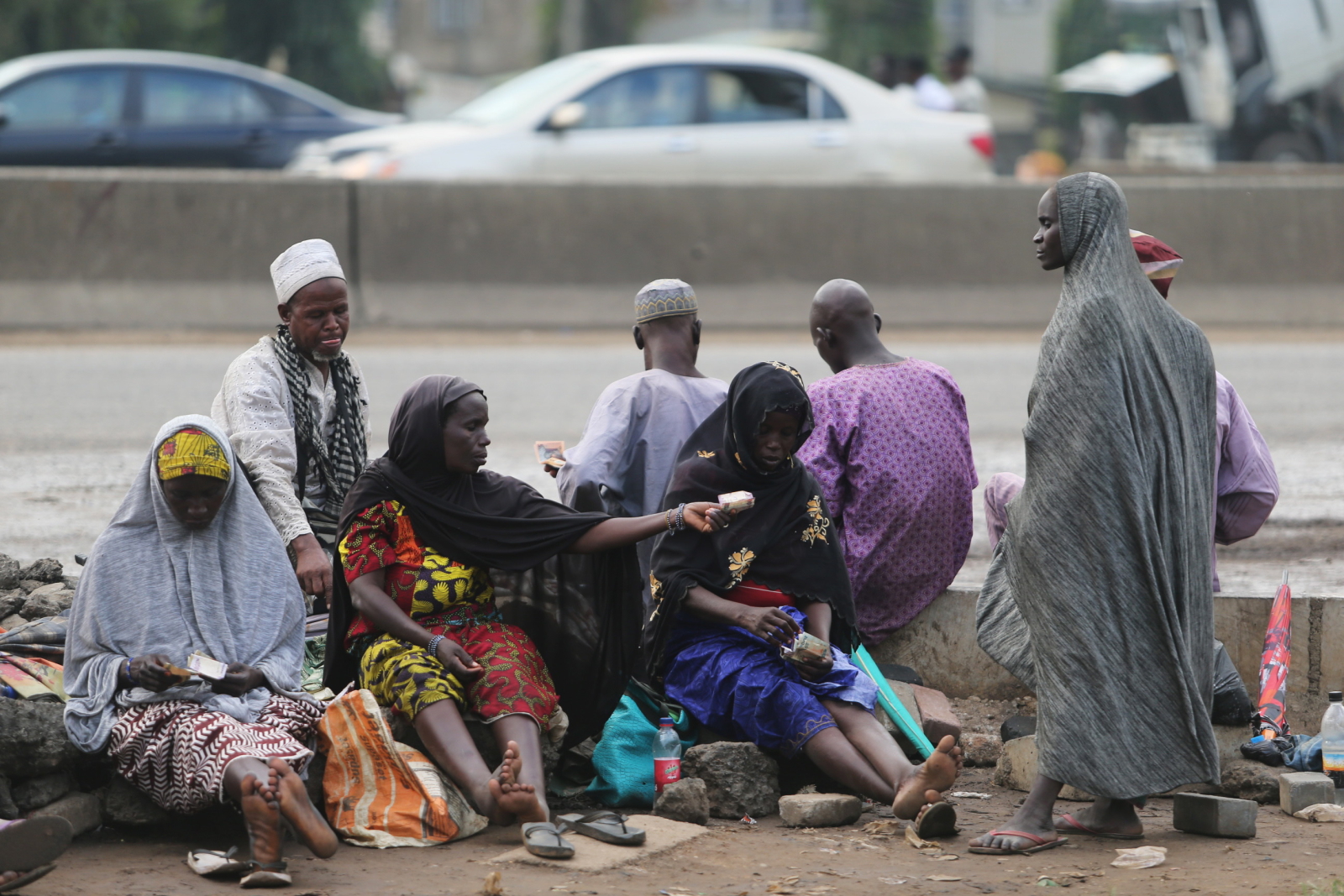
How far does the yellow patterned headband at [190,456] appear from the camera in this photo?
458cm

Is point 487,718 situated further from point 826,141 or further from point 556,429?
point 826,141

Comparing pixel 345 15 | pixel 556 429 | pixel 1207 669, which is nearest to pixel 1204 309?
pixel 556 429

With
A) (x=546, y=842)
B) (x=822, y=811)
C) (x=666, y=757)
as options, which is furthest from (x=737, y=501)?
(x=546, y=842)

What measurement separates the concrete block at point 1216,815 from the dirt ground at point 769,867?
3 cm

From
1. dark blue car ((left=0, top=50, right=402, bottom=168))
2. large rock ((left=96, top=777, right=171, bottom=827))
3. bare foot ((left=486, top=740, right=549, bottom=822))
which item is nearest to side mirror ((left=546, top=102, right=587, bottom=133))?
dark blue car ((left=0, top=50, right=402, bottom=168))

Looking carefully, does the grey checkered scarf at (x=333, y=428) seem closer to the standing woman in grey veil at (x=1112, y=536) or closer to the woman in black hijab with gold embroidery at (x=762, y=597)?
the woman in black hijab with gold embroidery at (x=762, y=597)

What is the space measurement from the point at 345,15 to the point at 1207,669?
31656mm

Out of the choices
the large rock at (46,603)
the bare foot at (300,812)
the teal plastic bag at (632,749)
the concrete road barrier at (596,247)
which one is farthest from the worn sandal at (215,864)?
the concrete road barrier at (596,247)

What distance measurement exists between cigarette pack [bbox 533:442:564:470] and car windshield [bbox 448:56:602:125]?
8784mm

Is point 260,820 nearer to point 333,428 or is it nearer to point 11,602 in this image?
point 333,428

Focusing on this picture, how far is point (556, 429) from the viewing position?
9.55m

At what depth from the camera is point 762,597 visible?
16.9 feet

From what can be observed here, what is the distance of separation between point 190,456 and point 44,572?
5.88 feet

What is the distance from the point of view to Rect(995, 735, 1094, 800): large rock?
5098 mm
